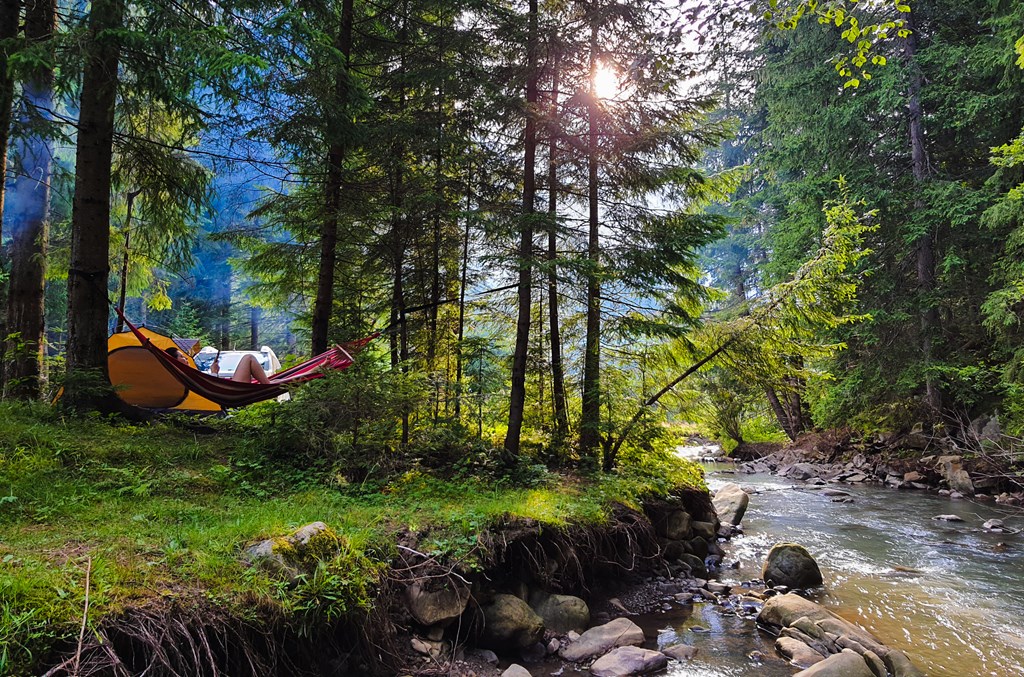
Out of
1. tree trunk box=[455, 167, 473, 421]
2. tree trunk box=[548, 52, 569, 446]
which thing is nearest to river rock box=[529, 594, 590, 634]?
tree trunk box=[455, 167, 473, 421]

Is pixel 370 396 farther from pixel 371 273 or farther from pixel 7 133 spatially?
pixel 7 133

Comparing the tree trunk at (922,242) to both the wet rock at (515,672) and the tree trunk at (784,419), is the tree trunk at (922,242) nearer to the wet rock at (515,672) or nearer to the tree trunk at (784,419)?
the tree trunk at (784,419)

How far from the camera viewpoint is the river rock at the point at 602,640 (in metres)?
4.05

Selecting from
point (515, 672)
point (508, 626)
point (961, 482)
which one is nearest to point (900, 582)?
point (508, 626)

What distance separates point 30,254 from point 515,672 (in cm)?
782

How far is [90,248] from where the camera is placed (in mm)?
5223

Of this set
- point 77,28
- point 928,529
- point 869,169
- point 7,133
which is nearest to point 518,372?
point 77,28

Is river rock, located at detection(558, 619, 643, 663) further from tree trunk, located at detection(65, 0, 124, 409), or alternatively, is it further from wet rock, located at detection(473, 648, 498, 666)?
tree trunk, located at detection(65, 0, 124, 409)

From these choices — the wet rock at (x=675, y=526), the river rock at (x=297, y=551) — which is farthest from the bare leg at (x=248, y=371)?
the wet rock at (x=675, y=526)

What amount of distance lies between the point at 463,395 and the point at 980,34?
13.8 meters

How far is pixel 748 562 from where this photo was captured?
→ 6746mm

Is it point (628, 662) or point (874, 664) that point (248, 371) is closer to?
point (628, 662)

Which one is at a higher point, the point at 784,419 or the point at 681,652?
the point at 784,419

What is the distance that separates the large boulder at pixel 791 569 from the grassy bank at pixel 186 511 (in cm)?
148
